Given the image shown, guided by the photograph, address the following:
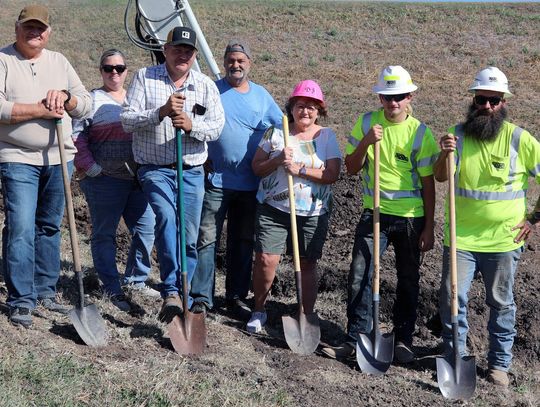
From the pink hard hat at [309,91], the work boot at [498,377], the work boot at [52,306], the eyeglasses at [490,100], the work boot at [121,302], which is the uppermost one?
the pink hard hat at [309,91]

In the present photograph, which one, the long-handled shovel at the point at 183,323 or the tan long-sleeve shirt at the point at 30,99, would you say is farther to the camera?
the long-handled shovel at the point at 183,323

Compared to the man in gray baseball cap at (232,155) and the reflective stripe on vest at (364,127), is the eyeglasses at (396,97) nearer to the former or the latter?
the reflective stripe on vest at (364,127)

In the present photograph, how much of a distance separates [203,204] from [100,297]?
3.70 feet

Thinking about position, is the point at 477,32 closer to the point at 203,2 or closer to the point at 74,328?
the point at 203,2

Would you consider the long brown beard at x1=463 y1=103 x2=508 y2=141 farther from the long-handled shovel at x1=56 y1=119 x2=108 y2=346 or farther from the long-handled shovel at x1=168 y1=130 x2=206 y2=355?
the long-handled shovel at x1=56 y1=119 x2=108 y2=346

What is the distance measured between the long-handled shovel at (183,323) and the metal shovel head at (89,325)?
466 millimetres

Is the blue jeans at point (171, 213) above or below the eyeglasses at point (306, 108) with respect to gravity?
below

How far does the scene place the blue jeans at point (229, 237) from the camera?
632 centimetres

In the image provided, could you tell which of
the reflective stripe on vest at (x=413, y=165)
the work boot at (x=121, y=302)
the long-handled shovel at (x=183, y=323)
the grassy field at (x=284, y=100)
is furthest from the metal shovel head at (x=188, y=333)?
the reflective stripe on vest at (x=413, y=165)

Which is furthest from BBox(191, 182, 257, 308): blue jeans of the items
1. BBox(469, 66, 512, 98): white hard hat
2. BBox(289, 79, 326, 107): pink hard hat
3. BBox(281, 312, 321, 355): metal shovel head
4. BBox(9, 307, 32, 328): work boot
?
BBox(469, 66, 512, 98): white hard hat

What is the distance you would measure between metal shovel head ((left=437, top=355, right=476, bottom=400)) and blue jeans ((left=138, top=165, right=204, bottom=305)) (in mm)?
1871

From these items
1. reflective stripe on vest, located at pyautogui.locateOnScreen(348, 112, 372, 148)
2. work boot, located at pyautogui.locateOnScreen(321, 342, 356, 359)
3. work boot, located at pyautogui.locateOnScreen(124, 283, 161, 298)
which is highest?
reflective stripe on vest, located at pyautogui.locateOnScreen(348, 112, 372, 148)

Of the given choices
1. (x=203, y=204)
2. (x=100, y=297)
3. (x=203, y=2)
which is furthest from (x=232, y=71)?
(x=203, y=2)

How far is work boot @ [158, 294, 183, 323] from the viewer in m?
5.79
